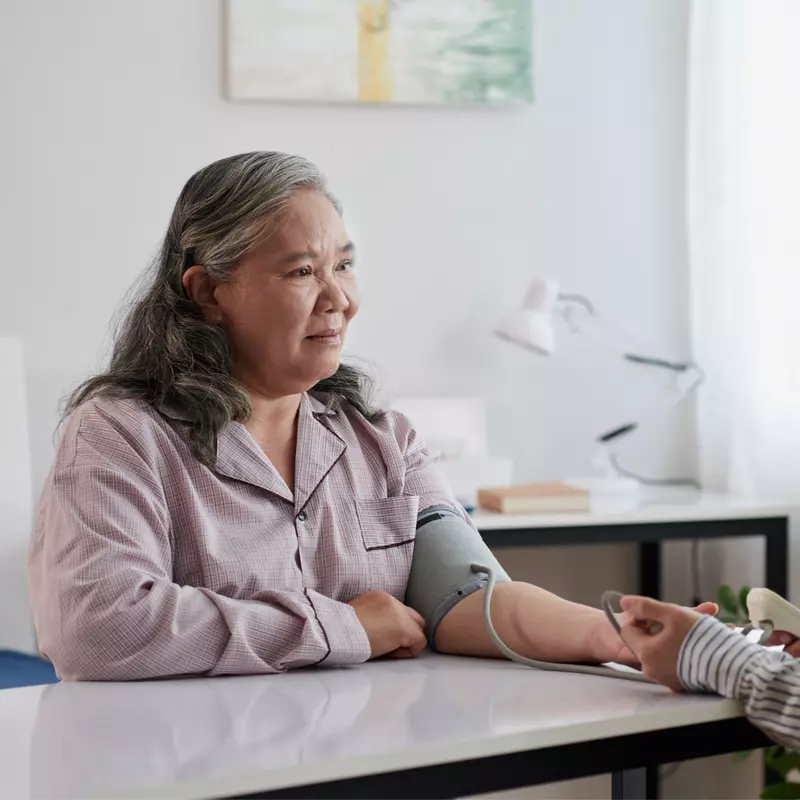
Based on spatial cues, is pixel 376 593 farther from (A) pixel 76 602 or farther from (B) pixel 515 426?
(B) pixel 515 426

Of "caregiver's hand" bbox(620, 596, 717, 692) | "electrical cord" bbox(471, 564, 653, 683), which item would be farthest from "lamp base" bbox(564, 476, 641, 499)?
"caregiver's hand" bbox(620, 596, 717, 692)

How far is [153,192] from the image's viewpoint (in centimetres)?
271

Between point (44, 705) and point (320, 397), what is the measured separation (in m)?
0.67

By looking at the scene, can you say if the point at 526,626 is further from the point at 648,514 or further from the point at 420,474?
the point at 648,514

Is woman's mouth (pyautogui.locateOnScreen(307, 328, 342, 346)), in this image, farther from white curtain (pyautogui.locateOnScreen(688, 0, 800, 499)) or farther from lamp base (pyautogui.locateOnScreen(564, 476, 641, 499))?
white curtain (pyautogui.locateOnScreen(688, 0, 800, 499))

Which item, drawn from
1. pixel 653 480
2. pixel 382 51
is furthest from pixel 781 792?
pixel 382 51

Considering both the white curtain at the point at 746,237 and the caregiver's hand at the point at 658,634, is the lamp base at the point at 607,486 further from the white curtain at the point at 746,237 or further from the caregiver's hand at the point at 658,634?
the caregiver's hand at the point at 658,634

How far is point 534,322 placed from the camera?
108 inches

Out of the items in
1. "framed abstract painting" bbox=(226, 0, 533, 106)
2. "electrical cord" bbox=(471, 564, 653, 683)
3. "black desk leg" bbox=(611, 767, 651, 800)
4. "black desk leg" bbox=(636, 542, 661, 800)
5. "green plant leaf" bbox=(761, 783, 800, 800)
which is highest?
"framed abstract painting" bbox=(226, 0, 533, 106)

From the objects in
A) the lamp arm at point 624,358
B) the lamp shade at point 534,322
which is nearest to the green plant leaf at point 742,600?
the lamp arm at point 624,358

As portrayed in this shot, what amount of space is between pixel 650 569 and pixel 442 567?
1.67 metres

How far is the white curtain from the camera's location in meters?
2.62

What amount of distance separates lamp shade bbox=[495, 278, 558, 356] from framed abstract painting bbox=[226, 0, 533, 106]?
0.51m

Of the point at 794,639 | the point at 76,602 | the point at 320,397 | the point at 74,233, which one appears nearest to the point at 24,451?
the point at 74,233
